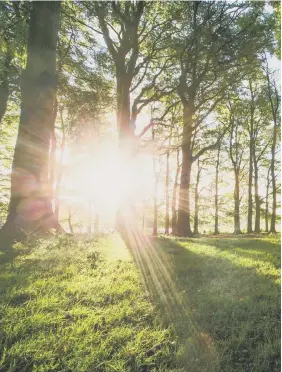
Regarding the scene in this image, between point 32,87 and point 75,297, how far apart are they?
7.64m

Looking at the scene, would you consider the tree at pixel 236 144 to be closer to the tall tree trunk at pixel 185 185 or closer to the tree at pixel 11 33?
the tall tree trunk at pixel 185 185

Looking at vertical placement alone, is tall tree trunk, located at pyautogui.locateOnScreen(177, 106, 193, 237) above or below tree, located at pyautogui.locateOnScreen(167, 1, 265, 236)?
below

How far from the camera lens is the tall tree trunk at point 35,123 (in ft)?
31.2

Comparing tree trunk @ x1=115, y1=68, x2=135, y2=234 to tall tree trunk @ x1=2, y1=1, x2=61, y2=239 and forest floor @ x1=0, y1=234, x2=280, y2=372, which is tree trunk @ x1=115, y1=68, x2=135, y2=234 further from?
forest floor @ x1=0, y1=234, x2=280, y2=372

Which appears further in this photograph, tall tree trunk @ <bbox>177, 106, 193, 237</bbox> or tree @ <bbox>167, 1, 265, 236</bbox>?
tall tree trunk @ <bbox>177, 106, 193, 237</bbox>

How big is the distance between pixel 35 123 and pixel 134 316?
7.81m

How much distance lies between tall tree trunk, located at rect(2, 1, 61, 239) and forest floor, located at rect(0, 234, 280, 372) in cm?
271

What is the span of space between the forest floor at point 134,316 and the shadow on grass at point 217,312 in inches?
0.6

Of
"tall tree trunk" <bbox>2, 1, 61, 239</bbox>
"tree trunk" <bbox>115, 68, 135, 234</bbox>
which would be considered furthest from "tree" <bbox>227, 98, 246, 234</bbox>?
"tall tree trunk" <bbox>2, 1, 61, 239</bbox>

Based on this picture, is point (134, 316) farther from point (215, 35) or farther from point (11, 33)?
point (215, 35)

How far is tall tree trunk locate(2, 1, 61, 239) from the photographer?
952cm

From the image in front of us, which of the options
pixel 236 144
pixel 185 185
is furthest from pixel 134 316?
pixel 236 144

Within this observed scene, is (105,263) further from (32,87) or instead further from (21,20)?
(21,20)

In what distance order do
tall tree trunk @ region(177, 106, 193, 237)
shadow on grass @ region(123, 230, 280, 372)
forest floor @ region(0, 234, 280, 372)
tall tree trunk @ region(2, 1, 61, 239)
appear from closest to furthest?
1. forest floor @ region(0, 234, 280, 372)
2. shadow on grass @ region(123, 230, 280, 372)
3. tall tree trunk @ region(2, 1, 61, 239)
4. tall tree trunk @ region(177, 106, 193, 237)
